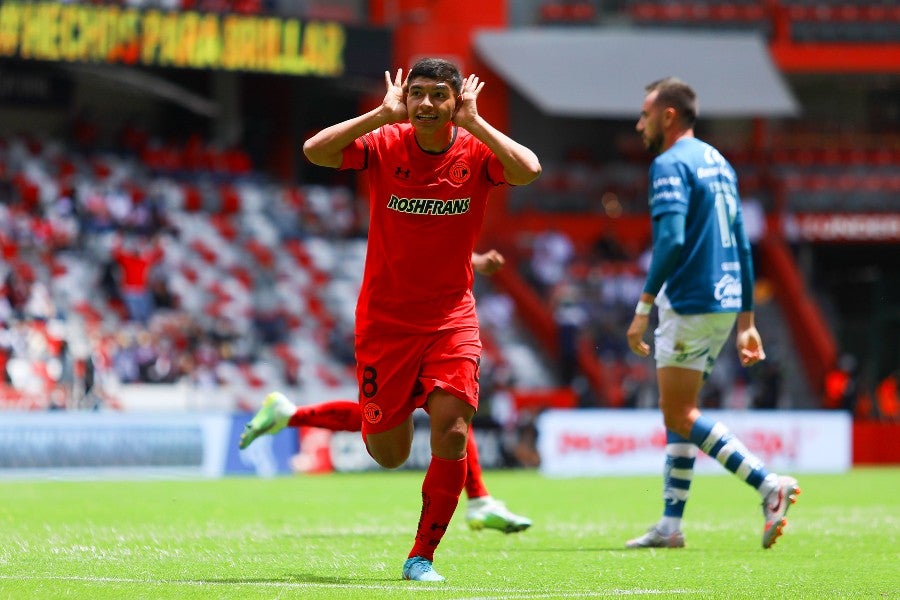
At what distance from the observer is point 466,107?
23.4 feet

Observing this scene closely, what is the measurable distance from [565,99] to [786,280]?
5.78 metres

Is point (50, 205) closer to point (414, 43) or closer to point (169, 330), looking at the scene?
point (169, 330)

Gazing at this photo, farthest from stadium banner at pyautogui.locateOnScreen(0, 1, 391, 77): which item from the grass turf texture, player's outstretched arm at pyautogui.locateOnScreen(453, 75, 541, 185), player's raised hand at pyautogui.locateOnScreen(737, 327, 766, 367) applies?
player's outstretched arm at pyautogui.locateOnScreen(453, 75, 541, 185)

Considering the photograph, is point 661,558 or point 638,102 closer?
point 661,558

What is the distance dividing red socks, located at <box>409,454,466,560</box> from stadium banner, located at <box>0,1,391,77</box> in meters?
21.1

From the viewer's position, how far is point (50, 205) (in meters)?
25.5

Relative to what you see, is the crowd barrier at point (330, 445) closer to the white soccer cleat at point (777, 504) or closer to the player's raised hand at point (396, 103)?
the white soccer cleat at point (777, 504)

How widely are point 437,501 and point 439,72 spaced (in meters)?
1.93

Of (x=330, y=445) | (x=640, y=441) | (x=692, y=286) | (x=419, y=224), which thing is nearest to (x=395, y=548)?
(x=692, y=286)

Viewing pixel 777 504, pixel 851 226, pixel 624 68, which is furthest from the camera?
pixel 851 226

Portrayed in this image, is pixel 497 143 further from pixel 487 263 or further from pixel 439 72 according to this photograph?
pixel 487 263

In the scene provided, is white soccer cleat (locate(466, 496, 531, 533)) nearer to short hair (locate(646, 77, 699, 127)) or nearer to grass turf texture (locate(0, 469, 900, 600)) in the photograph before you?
grass turf texture (locate(0, 469, 900, 600))

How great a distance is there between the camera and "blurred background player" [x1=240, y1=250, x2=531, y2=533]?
9.26 metres

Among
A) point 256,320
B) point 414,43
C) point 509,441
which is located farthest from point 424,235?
point 414,43
